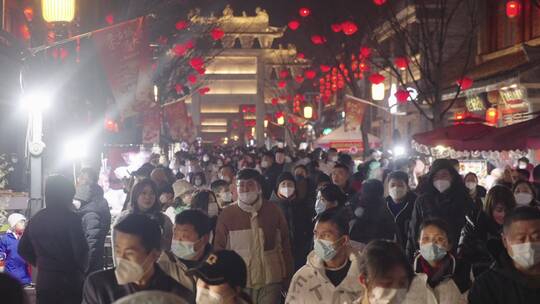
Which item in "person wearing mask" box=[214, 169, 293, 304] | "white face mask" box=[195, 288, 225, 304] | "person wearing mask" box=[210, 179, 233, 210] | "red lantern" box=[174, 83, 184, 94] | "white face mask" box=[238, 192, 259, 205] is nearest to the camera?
"white face mask" box=[195, 288, 225, 304]

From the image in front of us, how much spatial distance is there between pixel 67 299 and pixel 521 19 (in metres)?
21.3

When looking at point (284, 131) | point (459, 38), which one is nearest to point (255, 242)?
point (459, 38)

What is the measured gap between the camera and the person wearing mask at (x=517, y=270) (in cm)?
440

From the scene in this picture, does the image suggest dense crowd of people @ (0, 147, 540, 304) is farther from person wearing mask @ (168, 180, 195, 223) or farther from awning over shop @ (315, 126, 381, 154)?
awning over shop @ (315, 126, 381, 154)

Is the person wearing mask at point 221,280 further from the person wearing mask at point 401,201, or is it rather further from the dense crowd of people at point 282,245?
the person wearing mask at point 401,201

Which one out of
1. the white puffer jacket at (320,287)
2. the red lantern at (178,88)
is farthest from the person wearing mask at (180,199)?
the red lantern at (178,88)

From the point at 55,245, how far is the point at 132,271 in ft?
8.66

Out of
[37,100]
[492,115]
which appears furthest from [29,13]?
[492,115]

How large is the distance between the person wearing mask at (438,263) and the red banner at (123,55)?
981 cm

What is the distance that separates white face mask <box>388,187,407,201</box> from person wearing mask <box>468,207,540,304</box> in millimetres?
4629

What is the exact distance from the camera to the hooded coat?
807cm

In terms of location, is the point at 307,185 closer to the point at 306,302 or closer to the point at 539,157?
the point at 306,302

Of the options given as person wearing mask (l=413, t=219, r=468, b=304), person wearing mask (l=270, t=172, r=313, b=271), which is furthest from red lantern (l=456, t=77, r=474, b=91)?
person wearing mask (l=413, t=219, r=468, b=304)

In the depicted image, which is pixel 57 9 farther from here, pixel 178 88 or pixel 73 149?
pixel 178 88
